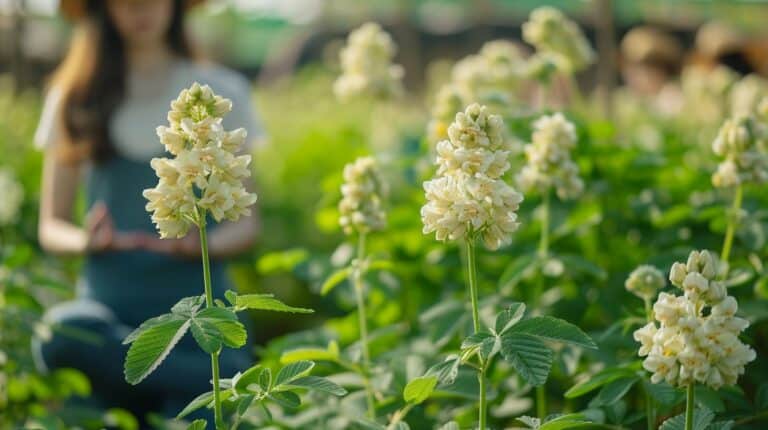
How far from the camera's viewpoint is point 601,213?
109 inches

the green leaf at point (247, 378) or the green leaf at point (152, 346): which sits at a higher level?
the green leaf at point (152, 346)

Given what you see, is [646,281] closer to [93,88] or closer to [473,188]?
[473,188]

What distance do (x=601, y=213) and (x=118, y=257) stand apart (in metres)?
1.66

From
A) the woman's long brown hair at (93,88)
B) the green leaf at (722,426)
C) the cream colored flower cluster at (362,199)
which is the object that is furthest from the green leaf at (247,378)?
the woman's long brown hair at (93,88)

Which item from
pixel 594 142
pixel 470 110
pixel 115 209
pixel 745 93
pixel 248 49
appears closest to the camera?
pixel 470 110

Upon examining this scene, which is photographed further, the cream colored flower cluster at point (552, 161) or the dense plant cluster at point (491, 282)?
the cream colored flower cluster at point (552, 161)

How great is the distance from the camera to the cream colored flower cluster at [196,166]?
149 cm

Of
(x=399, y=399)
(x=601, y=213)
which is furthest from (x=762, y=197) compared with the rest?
(x=399, y=399)

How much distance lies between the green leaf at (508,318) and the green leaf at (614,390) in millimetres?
356

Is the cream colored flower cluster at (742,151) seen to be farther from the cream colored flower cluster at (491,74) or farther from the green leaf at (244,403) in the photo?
the green leaf at (244,403)

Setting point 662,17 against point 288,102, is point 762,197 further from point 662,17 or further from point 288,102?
point 662,17

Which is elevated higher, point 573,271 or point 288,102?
point 288,102

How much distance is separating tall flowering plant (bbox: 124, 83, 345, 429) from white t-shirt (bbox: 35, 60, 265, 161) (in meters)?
1.92

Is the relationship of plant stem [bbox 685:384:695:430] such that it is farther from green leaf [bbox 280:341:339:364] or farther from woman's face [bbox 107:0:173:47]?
woman's face [bbox 107:0:173:47]
